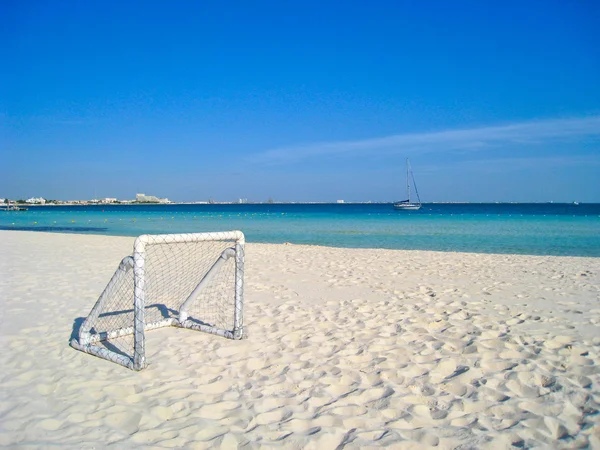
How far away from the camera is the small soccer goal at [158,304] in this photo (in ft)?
14.4

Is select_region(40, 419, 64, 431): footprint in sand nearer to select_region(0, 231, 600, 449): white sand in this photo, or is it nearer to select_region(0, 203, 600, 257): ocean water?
select_region(0, 231, 600, 449): white sand

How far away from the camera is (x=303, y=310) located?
265 inches

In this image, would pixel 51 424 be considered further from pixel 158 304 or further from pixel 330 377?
pixel 158 304

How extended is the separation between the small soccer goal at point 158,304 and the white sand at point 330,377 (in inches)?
8.7

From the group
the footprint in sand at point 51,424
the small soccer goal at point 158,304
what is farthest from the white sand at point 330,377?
the small soccer goal at point 158,304

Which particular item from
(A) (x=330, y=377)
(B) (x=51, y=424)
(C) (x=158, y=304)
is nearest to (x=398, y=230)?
(C) (x=158, y=304)

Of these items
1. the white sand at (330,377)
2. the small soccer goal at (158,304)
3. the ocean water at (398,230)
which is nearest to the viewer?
the white sand at (330,377)

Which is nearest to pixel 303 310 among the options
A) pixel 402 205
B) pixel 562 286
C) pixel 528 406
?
pixel 528 406

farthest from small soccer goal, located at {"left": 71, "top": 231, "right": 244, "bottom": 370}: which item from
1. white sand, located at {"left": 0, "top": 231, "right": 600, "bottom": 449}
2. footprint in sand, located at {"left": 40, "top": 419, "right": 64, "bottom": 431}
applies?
footprint in sand, located at {"left": 40, "top": 419, "right": 64, "bottom": 431}

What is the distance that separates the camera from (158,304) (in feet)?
23.5

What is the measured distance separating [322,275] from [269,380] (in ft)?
19.1

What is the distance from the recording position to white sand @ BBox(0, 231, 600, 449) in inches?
128

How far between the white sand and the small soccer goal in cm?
22

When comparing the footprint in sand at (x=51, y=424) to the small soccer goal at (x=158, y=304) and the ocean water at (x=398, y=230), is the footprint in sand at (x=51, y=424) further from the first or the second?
the ocean water at (x=398, y=230)
